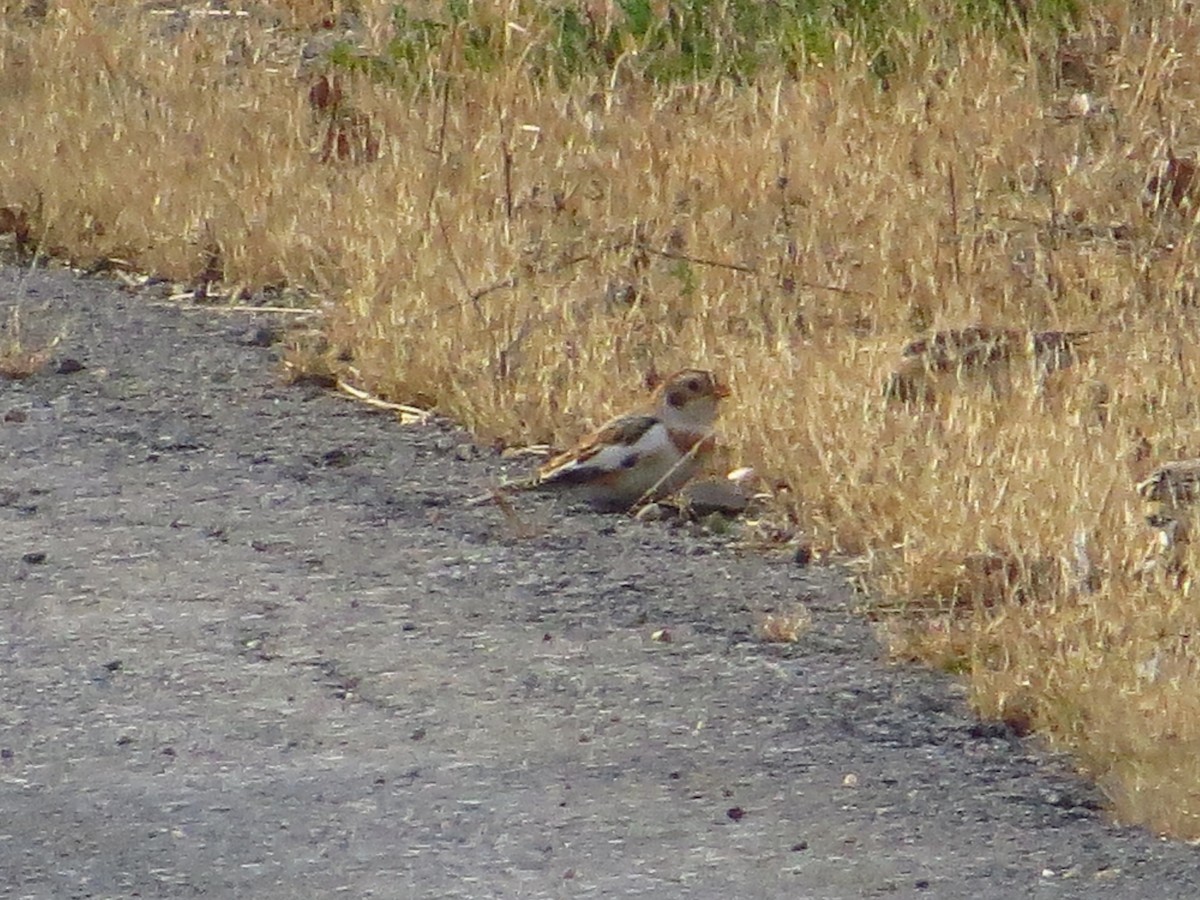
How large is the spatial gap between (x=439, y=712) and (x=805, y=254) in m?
3.54

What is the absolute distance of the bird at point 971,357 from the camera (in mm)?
6965

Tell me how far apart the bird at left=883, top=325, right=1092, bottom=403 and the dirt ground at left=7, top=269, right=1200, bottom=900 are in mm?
986

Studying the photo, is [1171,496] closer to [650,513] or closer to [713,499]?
[713,499]

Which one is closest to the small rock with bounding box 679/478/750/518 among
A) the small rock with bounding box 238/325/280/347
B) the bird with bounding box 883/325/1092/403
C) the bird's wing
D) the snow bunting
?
the snow bunting

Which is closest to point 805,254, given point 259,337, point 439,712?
point 259,337

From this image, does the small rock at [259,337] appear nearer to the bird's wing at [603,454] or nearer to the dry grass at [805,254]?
the dry grass at [805,254]

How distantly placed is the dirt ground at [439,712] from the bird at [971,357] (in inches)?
38.8

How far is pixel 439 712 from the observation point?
16.6ft

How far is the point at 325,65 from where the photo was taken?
10875 millimetres

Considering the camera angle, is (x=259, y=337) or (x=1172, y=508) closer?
(x=1172, y=508)

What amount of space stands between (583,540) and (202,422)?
144cm

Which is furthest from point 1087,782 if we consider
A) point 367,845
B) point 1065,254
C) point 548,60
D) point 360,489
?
point 548,60

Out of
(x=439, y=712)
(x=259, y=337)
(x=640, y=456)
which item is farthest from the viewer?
(x=259, y=337)

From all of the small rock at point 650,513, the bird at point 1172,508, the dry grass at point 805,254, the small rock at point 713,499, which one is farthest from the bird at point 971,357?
the bird at point 1172,508
